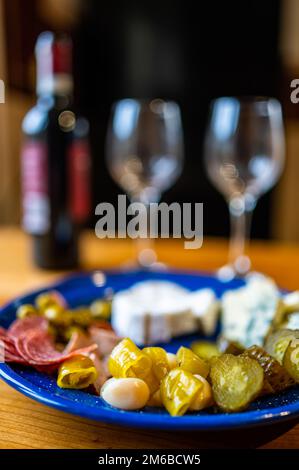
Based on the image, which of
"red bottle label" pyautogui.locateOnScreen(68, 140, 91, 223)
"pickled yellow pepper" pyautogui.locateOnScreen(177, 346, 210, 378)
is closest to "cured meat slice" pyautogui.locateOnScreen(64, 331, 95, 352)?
"pickled yellow pepper" pyautogui.locateOnScreen(177, 346, 210, 378)

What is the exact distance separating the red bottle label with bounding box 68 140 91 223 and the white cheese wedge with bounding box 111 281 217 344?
0.87 ft

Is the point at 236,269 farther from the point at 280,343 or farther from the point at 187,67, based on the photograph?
the point at 187,67

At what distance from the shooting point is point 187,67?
2.49 metres

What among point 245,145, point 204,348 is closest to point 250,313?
point 204,348

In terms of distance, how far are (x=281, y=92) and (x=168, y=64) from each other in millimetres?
556

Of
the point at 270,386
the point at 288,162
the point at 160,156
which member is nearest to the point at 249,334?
the point at 270,386

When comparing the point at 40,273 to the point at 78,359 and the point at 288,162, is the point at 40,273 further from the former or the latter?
the point at 288,162

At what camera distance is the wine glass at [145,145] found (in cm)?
84

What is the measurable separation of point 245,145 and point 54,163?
31 centimetres

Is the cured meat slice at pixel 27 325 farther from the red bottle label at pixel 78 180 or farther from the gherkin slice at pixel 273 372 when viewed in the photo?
the red bottle label at pixel 78 180

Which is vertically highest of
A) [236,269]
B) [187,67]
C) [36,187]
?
[187,67]

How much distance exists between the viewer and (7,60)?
2.09 metres

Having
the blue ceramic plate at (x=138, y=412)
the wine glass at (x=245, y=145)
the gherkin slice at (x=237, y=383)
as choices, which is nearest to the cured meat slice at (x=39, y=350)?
the blue ceramic plate at (x=138, y=412)
